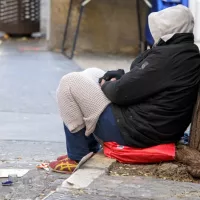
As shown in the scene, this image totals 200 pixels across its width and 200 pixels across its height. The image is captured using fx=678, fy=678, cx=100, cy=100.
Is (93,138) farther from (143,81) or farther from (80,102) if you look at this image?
(143,81)

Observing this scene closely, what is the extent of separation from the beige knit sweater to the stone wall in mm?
5865

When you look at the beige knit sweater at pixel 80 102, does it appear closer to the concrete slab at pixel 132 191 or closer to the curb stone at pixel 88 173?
the curb stone at pixel 88 173

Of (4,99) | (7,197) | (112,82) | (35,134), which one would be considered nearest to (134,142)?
(112,82)

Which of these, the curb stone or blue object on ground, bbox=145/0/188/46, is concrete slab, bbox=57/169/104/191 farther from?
blue object on ground, bbox=145/0/188/46

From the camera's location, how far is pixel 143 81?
13.6ft

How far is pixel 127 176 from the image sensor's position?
13.5 feet

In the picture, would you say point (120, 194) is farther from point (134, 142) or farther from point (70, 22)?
point (70, 22)

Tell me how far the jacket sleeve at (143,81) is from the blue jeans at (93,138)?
169 millimetres

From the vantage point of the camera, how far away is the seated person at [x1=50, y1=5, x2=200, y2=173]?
4168mm

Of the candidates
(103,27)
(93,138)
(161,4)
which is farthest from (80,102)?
(103,27)

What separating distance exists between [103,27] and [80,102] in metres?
6.06

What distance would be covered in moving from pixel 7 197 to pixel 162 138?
104cm

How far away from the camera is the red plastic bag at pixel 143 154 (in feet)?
13.9

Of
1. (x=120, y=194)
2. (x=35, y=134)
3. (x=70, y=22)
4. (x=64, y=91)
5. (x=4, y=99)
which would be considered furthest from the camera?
(x=70, y=22)
